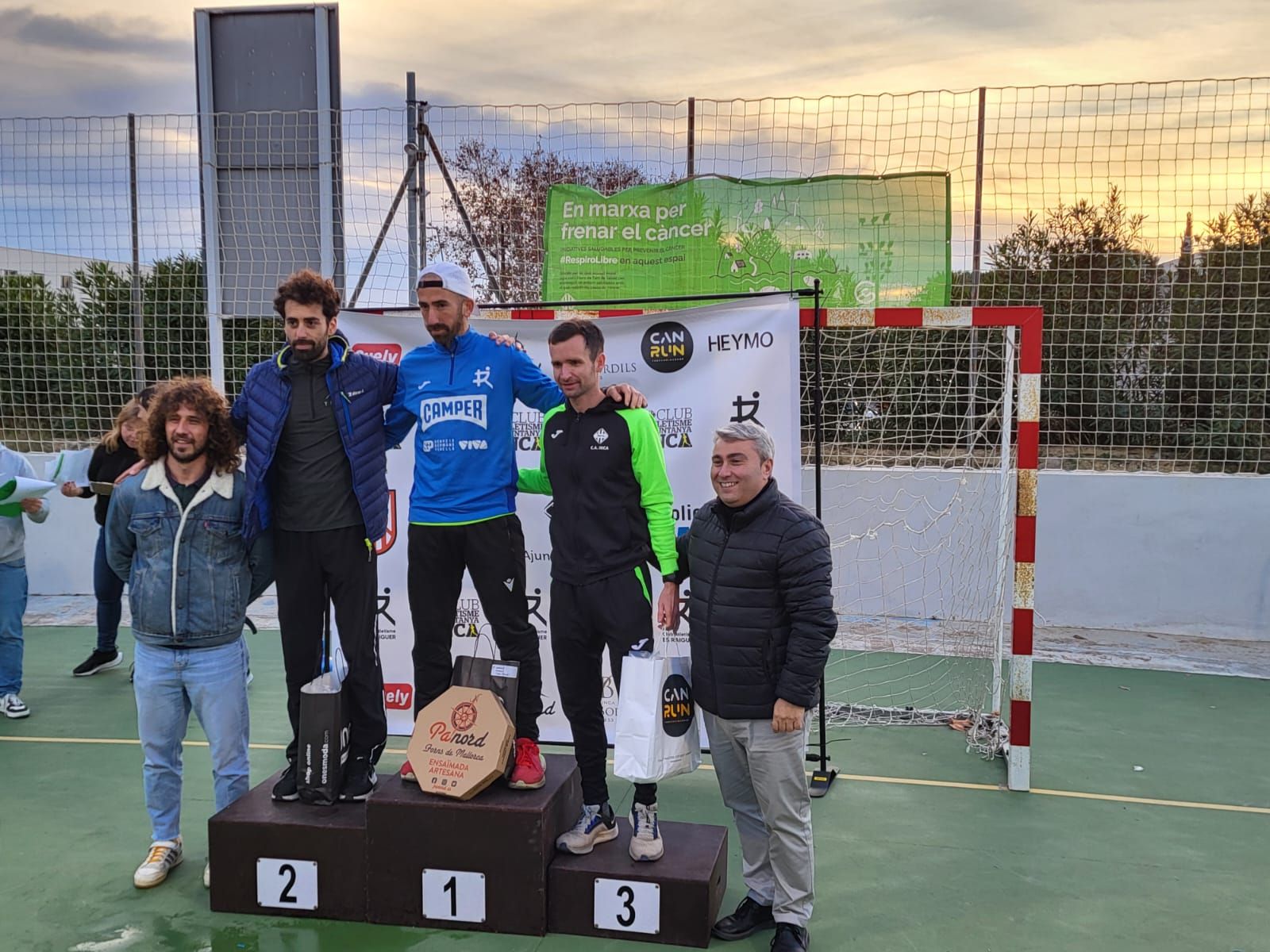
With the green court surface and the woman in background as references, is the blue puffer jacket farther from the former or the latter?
the woman in background

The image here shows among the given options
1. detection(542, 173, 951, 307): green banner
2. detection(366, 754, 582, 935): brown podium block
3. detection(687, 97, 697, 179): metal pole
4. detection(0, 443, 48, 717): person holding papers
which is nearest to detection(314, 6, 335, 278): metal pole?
detection(542, 173, 951, 307): green banner

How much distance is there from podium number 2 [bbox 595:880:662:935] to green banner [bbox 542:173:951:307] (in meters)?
4.24

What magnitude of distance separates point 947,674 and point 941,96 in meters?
3.85

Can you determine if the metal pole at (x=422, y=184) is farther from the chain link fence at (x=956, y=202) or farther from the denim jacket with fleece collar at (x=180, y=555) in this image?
the denim jacket with fleece collar at (x=180, y=555)

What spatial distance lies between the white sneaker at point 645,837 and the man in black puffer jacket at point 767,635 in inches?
13.6

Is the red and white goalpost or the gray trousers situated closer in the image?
the gray trousers

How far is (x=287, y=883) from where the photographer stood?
2.89m

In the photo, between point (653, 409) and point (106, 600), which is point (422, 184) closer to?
point (653, 409)

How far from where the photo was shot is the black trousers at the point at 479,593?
9.75 feet

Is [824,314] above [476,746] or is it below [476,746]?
above

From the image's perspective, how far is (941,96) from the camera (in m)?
6.15

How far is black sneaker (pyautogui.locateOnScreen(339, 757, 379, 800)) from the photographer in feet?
10.1

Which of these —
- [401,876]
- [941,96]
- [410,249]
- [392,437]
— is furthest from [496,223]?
[401,876]

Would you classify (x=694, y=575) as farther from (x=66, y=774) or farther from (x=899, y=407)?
(x=899, y=407)
